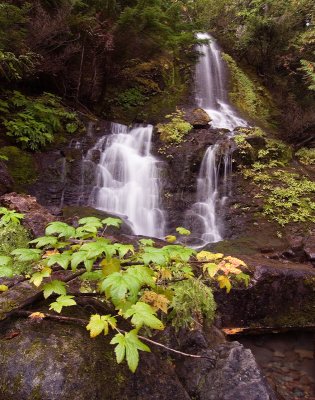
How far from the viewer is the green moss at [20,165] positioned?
8.02m

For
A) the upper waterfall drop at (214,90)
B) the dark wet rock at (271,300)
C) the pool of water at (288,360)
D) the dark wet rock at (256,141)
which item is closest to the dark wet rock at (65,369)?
the pool of water at (288,360)

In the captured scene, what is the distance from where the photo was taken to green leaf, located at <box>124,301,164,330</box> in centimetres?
163

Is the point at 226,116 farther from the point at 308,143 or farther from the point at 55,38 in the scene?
the point at 55,38

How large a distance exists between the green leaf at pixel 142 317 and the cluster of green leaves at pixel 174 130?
28.9 ft

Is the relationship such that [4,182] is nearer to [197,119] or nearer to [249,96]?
[197,119]

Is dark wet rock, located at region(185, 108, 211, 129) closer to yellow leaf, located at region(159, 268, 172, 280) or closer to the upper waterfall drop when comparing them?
the upper waterfall drop

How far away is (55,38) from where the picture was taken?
909 centimetres

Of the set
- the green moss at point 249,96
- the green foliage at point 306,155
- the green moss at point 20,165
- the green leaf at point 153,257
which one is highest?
the green moss at point 249,96

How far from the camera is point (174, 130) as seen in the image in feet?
34.9

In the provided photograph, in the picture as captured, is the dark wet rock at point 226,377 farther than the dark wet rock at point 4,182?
No

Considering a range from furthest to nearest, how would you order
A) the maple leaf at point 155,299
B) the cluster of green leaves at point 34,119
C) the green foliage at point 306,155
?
the green foliage at point 306,155 < the cluster of green leaves at point 34,119 < the maple leaf at point 155,299

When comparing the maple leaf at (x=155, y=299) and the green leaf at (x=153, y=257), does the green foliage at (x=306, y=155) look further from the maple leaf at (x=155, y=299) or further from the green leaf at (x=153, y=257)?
the green leaf at (x=153, y=257)

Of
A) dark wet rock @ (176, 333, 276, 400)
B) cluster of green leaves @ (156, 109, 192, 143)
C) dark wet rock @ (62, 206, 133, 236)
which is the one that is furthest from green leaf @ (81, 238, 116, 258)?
cluster of green leaves @ (156, 109, 192, 143)

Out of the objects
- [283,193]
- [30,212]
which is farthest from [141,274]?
[283,193]
